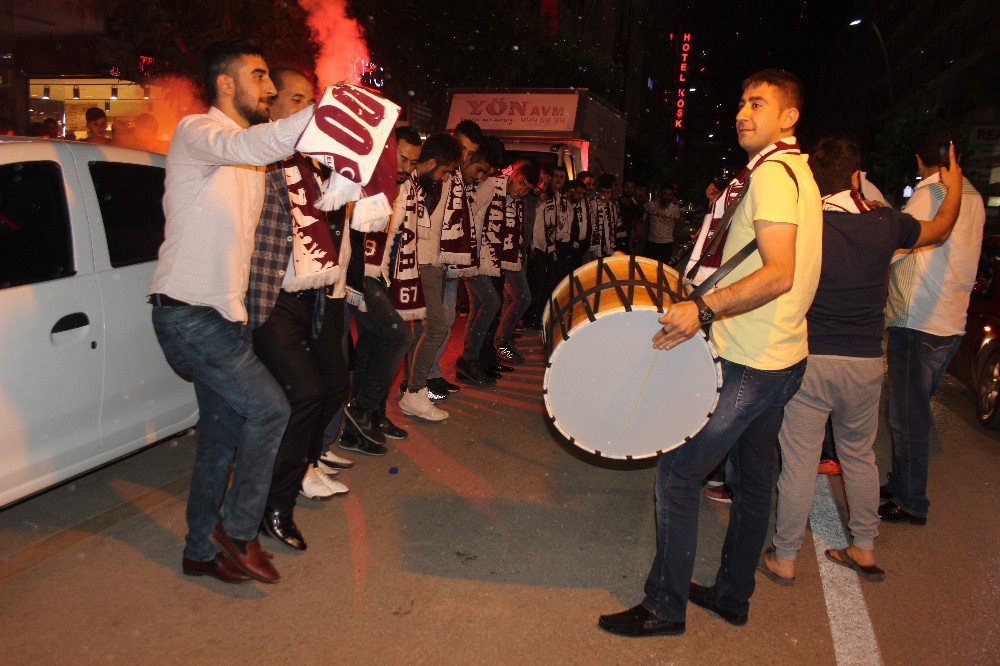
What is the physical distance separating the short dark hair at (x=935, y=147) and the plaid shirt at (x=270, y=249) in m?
3.47

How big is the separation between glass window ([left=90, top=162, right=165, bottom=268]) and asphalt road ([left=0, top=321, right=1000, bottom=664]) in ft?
4.61

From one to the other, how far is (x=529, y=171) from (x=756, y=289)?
6003mm

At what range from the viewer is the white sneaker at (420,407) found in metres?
6.11

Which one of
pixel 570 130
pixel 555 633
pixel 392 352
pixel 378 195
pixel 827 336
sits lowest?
pixel 555 633

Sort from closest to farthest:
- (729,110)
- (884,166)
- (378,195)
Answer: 1. (378,195)
2. (884,166)
3. (729,110)

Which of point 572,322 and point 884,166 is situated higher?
point 884,166

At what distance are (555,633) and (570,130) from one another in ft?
39.9

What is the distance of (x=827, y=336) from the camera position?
11.7ft

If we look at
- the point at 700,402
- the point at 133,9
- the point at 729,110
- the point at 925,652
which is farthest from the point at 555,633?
the point at 729,110

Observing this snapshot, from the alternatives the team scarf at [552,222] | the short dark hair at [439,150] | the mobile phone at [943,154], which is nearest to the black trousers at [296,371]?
the short dark hair at [439,150]

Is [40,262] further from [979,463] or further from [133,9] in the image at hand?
[133,9]

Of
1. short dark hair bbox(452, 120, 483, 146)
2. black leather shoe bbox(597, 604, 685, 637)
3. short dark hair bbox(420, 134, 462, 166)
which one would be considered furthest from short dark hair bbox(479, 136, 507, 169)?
black leather shoe bbox(597, 604, 685, 637)

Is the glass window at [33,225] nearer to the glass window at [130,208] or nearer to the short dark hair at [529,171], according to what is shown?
the glass window at [130,208]

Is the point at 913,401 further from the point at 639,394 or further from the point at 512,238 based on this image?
the point at 512,238
